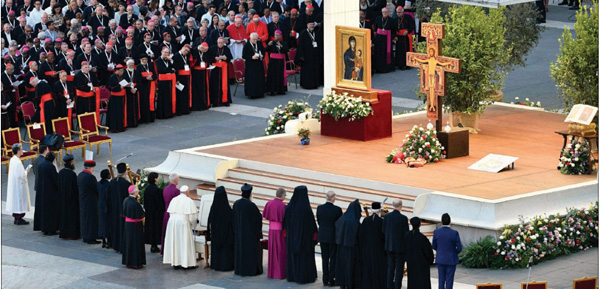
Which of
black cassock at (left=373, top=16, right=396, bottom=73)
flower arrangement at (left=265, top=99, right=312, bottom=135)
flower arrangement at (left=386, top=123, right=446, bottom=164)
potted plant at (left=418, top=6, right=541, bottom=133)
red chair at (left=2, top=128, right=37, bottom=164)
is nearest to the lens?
flower arrangement at (left=386, top=123, right=446, bottom=164)

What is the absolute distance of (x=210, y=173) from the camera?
23328 millimetres

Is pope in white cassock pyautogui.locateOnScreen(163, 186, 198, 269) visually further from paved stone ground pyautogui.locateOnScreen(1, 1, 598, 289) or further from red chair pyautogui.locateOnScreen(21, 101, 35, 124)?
red chair pyautogui.locateOnScreen(21, 101, 35, 124)

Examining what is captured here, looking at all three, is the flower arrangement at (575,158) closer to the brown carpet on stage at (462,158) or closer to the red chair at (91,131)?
the brown carpet on stage at (462,158)

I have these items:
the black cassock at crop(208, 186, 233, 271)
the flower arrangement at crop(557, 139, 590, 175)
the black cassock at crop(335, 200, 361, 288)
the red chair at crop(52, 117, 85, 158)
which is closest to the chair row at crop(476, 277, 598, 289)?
the black cassock at crop(335, 200, 361, 288)

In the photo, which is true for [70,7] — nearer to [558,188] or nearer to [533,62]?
[533,62]

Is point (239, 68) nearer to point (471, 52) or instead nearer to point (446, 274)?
point (471, 52)

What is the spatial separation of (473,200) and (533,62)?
46.7 ft

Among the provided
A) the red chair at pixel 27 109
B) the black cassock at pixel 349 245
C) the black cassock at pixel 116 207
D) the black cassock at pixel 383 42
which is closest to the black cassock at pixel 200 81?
the red chair at pixel 27 109

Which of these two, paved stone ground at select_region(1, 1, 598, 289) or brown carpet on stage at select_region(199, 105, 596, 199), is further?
brown carpet on stage at select_region(199, 105, 596, 199)

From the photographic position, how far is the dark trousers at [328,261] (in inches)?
766

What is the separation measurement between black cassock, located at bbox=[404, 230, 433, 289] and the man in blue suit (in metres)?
0.18

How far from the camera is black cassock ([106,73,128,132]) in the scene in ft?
92.8

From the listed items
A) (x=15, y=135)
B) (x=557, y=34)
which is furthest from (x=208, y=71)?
(x=557, y=34)

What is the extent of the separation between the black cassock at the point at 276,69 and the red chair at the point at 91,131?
16.2 feet
